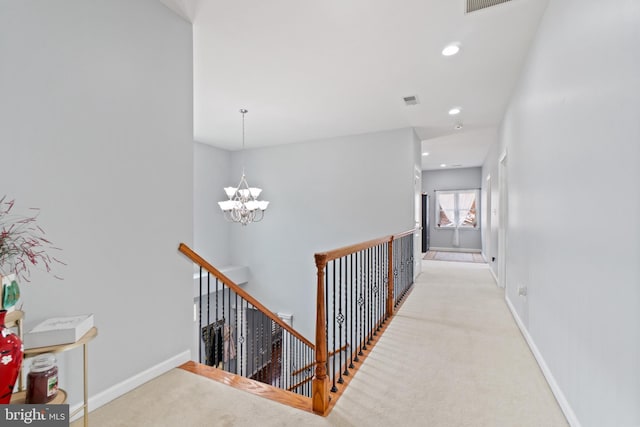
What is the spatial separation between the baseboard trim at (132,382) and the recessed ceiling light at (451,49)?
11.6 feet

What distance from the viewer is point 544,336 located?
2.20 meters

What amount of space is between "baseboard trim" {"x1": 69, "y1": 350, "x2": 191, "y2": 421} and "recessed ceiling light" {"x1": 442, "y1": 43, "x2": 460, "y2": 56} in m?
3.53

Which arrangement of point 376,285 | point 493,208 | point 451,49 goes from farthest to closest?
point 493,208, point 376,285, point 451,49

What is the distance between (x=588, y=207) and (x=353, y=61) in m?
2.36

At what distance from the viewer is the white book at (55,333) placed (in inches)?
50.8

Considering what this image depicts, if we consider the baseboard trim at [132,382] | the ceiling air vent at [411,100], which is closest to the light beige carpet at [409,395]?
the baseboard trim at [132,382]

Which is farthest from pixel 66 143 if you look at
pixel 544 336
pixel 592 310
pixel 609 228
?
pixel 544 336

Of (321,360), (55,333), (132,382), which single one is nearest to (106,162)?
(55,333)

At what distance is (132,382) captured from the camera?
6.48 feet

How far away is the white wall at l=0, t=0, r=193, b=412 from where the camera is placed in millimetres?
1547

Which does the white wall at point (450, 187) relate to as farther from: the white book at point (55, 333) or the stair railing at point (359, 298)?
the white book at point (55, 333)

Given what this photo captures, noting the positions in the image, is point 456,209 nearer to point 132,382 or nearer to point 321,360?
point 321,360

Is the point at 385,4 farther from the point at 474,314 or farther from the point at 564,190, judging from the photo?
the point at 474,314

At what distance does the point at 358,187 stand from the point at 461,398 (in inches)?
162
